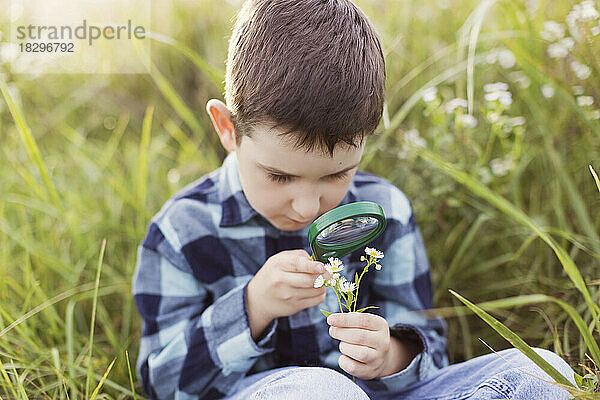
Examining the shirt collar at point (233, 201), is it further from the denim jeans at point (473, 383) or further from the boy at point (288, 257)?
the denim jeans at point (473, 383)

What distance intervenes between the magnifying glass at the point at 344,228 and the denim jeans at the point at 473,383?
0.75 ft

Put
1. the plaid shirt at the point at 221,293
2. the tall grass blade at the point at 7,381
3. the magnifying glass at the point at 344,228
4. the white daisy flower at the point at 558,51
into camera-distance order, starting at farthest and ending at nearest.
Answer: the white daisy flower at the point at 558,51 → the plaid shirt at the point at 221,293 → the tall grass blade at the point at 7,381 → the magnifying glass at the point at 344,228

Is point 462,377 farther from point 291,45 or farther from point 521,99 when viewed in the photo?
point 521,99

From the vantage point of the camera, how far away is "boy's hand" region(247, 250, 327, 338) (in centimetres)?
123

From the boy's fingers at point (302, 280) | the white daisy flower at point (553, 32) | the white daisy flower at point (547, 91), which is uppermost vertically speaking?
the white daisy flower at point (553, 32)

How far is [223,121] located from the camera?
1366 millimetres

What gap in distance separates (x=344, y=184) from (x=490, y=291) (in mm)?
857

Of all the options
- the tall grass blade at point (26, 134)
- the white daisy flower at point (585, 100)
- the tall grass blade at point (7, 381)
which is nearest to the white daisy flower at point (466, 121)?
the white daisy flower at point (585, 100)

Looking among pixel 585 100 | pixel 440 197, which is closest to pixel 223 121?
pixel 440 197

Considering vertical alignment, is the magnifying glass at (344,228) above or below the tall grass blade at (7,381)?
above

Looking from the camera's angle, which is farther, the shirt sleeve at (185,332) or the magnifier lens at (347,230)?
the shirt sleeve at (185,332)

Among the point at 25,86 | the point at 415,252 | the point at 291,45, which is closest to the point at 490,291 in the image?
the point at 415,252

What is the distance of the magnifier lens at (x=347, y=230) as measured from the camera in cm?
116

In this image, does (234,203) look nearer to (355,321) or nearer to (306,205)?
(306,205)
